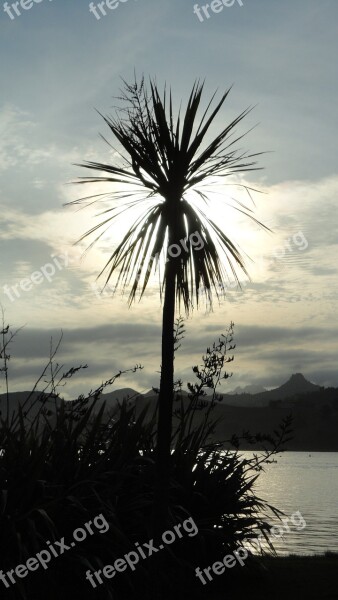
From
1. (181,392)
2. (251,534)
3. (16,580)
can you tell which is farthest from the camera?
(181,392)

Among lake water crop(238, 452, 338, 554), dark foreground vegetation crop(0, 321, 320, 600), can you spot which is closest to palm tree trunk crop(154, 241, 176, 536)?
dark foreground vegetation crop(0, 321, 320, 600)

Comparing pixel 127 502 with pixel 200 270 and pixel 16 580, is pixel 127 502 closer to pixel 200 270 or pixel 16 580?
pixel 16 580

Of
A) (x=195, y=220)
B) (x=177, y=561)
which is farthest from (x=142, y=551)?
(x=195, y=220)

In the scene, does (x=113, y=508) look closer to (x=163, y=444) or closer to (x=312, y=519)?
(x=163, y=444)

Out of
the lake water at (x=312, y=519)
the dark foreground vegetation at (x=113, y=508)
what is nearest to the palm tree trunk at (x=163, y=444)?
the dark foreground vegetation at (x=113, y=508)

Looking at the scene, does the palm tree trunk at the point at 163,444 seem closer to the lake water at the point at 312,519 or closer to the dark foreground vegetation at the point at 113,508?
the dark foreground vegetation at the point at 113,508

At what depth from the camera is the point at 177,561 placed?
10.7 meters

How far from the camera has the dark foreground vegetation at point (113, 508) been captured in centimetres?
971

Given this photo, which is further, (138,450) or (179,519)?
(138,450)

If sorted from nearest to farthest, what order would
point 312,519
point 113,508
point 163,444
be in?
point 163,444 < point 113,508 < point 312,519

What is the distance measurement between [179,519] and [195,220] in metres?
4.43

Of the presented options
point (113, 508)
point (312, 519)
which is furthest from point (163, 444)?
point (312, 519)

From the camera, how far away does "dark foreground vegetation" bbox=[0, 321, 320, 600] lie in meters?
9.71

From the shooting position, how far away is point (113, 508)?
1029 cm
